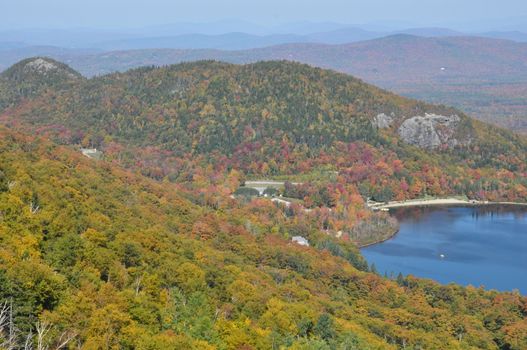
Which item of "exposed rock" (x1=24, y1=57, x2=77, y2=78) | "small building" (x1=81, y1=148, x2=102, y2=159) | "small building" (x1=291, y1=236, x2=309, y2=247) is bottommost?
"small building" (x1=291, y1=236, x2=309, y2=247)

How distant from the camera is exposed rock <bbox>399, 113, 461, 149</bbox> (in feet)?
359

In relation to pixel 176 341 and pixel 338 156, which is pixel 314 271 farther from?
pixel 338 156

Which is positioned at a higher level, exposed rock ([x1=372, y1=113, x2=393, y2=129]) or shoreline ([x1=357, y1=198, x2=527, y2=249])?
exposed rock ([x1=372, y1=113, x2=393, y2=129])

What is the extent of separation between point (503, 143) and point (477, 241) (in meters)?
45.6

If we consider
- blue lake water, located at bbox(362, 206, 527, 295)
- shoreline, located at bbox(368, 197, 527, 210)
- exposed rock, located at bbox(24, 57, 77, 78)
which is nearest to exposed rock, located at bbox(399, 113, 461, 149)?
shoreline, located at bbox(368, 197, 527, 210)

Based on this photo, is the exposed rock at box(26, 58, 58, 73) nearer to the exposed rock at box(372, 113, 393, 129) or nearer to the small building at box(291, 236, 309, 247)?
the exposed rock at box(372, 113, 393, 129)

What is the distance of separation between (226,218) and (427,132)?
63.8 metres

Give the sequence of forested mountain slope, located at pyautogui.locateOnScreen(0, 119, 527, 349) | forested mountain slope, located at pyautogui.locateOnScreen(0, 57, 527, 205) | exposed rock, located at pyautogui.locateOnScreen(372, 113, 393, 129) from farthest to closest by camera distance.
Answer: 1. exposed rock, located at pyautogui.locateOnScreen(372, 113, 393, 129)
2. forested mountain slope, located at pyautogui.locateOnScreen(0, 57, 527, 205)
3. forested mountain slope, located at pyautogui.locateOnScreen(0, 119, 527, 349)

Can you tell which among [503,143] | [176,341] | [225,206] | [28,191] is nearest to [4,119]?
[225,206]

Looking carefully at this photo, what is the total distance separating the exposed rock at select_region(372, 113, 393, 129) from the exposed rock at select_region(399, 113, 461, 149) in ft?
6.58

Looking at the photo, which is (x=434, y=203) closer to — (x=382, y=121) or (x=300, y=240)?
(x=382, y=121)

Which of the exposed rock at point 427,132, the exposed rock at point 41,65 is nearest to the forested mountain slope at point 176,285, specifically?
the exposed rock at point 427,132

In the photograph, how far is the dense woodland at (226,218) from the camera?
2138cm

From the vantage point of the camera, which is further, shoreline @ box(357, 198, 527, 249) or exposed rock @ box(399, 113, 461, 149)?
exposed rock @ box(399, 113, 461, 149)
